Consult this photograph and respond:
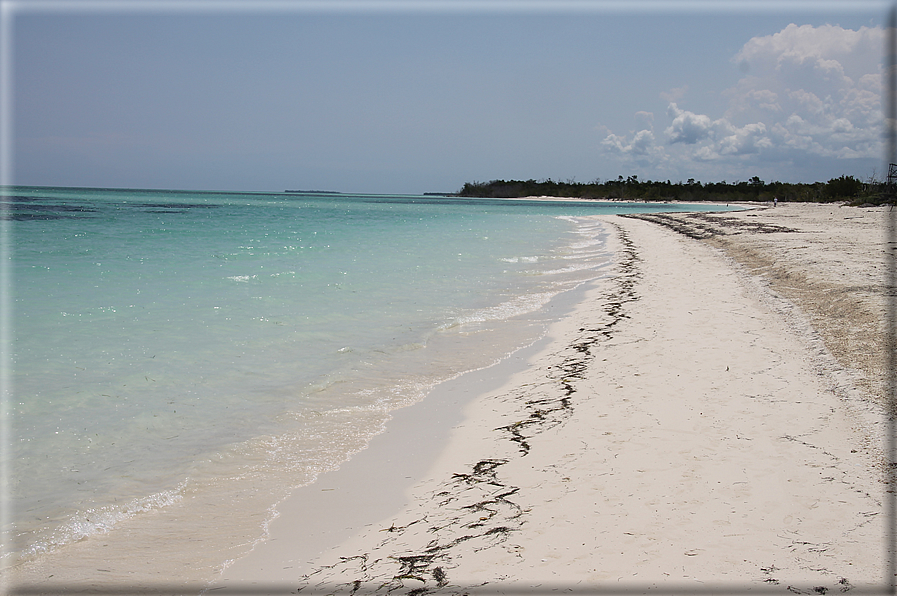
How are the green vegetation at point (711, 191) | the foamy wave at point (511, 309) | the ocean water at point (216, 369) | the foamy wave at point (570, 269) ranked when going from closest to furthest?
1. the ocean water at point (216, 369)
2. the foamy wave at point (511, 309)
3. the foamy wave at point (570, 269)
4. the green vegetation at point (711, 191)

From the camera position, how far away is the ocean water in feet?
13.1

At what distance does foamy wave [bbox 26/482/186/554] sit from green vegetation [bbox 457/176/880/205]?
49308mm

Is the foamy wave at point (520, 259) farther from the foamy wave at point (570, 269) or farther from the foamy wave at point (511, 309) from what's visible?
the foamy wave at point (511, 309)

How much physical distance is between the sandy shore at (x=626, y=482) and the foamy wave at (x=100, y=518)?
1.10 m

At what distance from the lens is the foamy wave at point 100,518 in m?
3.38

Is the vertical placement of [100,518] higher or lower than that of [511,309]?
lower

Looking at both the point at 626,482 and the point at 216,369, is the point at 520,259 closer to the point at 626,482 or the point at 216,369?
the point at 216,369

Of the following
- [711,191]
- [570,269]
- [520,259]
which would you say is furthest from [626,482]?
[711,191]

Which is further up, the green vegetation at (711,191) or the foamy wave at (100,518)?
the green vegetation at (711,191)

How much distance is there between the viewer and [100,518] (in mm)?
3646

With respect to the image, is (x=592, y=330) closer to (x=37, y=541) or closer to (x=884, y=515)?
(x=884, y=515)

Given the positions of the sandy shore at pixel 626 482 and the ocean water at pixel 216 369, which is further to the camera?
the ocean water at pixel 216 369

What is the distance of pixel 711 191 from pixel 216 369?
452ft

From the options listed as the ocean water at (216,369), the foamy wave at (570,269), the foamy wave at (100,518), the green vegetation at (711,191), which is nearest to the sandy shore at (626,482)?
the ocean water at (216,369)
